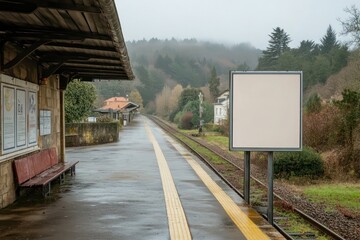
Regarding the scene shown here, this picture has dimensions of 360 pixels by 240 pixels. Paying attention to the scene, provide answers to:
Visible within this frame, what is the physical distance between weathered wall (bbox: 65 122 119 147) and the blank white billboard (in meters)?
16.6

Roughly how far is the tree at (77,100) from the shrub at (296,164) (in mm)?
16578

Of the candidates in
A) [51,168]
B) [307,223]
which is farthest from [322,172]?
[51,168]

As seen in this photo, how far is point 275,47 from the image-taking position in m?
73.2

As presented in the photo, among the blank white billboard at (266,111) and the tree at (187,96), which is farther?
the tree at (187,96)

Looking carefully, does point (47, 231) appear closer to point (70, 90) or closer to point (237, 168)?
point (237, 168)

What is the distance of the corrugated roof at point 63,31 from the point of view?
5.74m

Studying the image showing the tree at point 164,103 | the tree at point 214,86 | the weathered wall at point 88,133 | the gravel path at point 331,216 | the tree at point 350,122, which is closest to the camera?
the gravel path at point 331,216

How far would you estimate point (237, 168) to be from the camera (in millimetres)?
16109

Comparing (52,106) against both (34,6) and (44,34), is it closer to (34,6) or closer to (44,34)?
(44,34)

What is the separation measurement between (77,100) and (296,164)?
57.7ft

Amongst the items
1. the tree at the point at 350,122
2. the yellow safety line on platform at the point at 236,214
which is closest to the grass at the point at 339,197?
the yellow safety line on platform at the point at 236,214

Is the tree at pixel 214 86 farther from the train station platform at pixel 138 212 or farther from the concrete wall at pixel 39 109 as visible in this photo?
the train station platform at pixel 138 212

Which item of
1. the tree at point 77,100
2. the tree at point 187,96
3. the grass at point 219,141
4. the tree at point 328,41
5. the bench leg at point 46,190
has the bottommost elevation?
the grass at point 219,141

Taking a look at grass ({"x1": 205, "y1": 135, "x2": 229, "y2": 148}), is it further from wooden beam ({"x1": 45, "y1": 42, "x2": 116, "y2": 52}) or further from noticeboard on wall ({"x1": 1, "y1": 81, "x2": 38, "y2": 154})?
wooden beam ({"x1": 45, "y1": 42, "x2": 116, "y2": 52})
